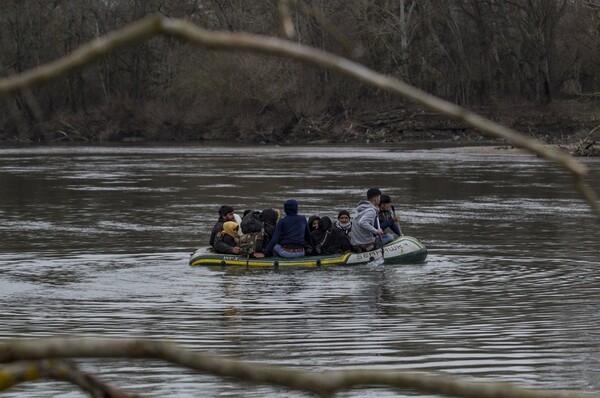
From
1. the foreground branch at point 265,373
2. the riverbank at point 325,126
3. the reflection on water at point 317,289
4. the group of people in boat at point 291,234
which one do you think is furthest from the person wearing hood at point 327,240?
the riverbank at point 325,126

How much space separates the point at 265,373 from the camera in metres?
2.11

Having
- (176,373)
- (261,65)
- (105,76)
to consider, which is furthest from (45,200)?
(105,76)

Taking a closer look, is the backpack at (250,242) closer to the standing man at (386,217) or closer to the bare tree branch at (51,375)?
the standing man at (386,217)

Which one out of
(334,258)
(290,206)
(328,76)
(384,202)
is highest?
(328,76)

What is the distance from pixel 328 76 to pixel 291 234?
5682 centimetres

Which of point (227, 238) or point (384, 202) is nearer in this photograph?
point (227, 238)

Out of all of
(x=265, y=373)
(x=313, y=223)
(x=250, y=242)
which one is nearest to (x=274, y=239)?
(x=250, y=242)

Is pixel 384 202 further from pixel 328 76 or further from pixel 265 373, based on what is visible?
pixel 328 76

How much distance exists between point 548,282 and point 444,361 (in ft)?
22.3

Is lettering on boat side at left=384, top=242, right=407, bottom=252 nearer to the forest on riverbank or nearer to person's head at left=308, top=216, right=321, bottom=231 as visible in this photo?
person's head at left=308, top=216, right=321, bottom=231

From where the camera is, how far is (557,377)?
948 cm

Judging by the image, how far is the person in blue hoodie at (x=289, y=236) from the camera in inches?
734

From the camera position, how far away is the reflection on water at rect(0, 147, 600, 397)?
1034cm

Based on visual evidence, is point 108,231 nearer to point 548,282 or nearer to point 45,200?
point 45,200
